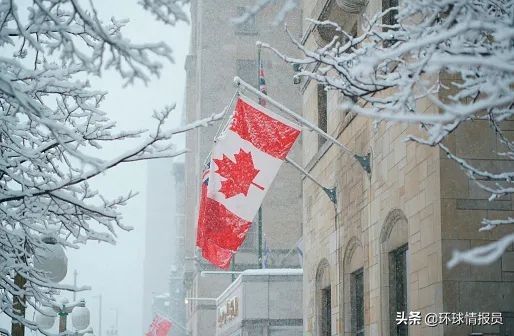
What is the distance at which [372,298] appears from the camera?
48.0 feet

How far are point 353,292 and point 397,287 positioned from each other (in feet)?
9.72

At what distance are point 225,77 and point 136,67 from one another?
42.6 meters

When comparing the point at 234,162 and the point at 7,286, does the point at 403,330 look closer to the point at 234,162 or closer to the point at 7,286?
the point at 234,162

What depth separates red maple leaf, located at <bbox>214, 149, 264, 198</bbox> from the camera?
587 inches

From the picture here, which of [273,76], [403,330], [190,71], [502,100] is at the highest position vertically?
[190,71]

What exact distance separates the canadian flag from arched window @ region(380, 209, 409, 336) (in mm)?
2280

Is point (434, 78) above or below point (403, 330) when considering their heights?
above

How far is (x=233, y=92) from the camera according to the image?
4834cm

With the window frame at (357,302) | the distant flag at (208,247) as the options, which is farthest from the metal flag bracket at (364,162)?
the distant flag at (208,247)

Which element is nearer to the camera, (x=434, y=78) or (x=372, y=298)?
(x=434, y=78)

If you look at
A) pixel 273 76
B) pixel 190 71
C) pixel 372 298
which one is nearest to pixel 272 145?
pixel 372 298

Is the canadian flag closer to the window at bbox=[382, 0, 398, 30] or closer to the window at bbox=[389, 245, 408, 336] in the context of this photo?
the window at bbox=[382, 0, 398, 30]

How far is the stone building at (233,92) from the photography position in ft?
152

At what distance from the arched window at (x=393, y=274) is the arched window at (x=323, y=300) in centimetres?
512
